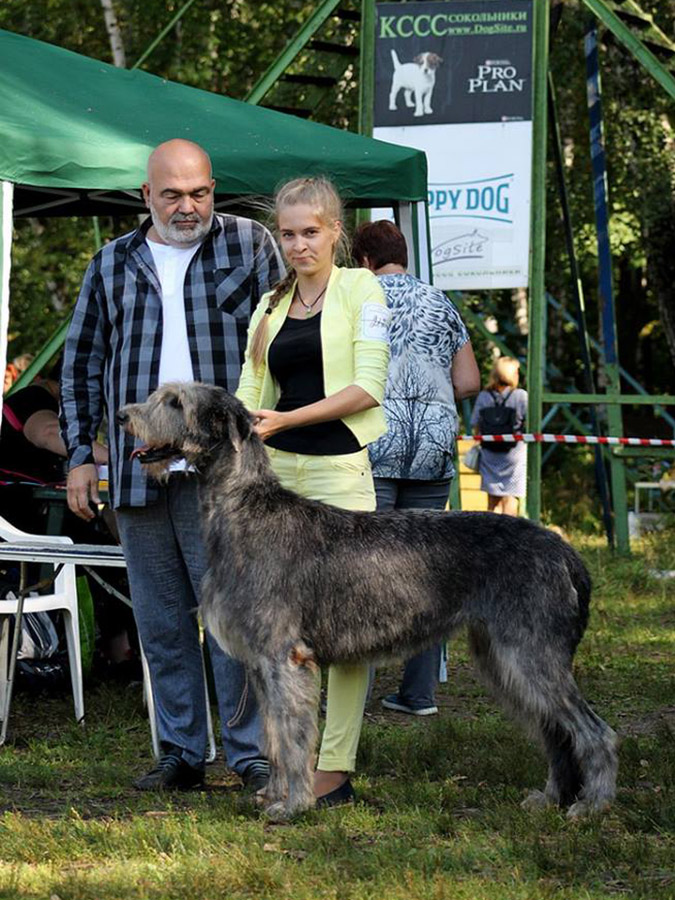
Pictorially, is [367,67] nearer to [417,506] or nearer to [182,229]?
[417,506]

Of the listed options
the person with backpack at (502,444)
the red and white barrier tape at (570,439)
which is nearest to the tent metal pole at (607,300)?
the red and white barrier tape at (570,439)

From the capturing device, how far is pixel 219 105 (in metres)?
7.84

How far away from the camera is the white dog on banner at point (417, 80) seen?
11227mm

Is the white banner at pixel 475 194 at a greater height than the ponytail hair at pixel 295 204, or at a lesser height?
greater

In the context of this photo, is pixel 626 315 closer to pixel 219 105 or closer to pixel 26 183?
pixel 219 105

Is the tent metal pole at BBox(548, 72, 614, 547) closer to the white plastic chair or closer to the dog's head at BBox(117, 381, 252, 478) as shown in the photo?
→ the white plastic chair

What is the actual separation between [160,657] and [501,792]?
132cm

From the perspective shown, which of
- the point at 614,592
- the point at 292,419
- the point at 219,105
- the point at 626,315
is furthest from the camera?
the point at 626,315

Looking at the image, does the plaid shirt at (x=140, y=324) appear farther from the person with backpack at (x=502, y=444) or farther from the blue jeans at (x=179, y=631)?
the person with backpack at (x=502, y=444)

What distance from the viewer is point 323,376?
4.93 m

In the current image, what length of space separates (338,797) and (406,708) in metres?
2.05

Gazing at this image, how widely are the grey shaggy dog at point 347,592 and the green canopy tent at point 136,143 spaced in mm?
1852

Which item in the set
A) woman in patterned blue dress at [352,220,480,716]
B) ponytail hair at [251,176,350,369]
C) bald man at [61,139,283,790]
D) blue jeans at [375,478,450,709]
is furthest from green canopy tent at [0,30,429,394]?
ponytail hair at [251,176,350,369]

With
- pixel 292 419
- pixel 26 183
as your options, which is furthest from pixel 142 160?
pixel 292 419
